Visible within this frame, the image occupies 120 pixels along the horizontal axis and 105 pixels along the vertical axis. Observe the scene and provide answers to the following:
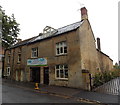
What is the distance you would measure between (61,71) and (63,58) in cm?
182

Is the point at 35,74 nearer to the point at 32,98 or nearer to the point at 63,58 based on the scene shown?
the point at 63,58

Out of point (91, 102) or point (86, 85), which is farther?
point (86, 85)

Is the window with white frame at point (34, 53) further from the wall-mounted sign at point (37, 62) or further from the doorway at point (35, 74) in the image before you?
the doorway at point (35, 74)

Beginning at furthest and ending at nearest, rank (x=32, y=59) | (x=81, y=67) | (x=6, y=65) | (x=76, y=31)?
(x=6, y=65) < (x=32, y=59) < (x=76, y=31) < (x=81, y=67)

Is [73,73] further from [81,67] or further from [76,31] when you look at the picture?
[76,31]

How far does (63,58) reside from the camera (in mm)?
14172

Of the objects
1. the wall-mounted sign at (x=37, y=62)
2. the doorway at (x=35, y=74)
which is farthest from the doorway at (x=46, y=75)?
the doorway at (x=35, y=74)

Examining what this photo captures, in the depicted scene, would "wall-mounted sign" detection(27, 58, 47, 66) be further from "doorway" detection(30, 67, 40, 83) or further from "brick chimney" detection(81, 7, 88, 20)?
"brick chimney" detection(81, 7, 88, 20)

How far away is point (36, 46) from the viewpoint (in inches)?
714

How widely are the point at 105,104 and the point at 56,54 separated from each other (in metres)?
9.33

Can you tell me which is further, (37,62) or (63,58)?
(37,62)

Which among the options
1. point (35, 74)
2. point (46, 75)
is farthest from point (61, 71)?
point (35, 74)

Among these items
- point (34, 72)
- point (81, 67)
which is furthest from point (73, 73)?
point (34, 72)

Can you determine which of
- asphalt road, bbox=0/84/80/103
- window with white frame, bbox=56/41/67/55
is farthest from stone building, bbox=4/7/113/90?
asphalt road, bbox=0/84/80/103
